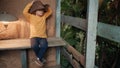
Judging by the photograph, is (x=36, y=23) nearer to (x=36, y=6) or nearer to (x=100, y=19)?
(x=36, y=6)

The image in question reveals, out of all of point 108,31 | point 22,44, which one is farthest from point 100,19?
point 22,44

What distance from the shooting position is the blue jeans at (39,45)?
11.4ft

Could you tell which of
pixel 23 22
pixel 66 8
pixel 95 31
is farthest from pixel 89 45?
pixel 66 8

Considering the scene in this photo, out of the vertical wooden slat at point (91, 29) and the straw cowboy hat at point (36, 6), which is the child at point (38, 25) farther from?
the vertical wooden slat at point (91, 29)

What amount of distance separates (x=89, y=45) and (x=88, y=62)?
0.86 ft

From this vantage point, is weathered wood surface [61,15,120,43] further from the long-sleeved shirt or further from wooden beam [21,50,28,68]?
wooden beam [21,50,28,68]

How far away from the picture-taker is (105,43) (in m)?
4.20

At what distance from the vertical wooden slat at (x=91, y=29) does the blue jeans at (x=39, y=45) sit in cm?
74

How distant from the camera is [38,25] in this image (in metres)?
3.62

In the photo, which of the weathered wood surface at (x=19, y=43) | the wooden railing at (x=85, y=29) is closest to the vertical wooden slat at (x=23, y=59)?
the weathered wood surface at (x=19, y=43)

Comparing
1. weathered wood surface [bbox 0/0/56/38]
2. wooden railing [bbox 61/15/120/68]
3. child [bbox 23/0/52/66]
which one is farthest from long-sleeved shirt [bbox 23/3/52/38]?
wooden railing [bbox 61/15/120/68]

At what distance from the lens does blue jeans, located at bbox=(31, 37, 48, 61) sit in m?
3.48

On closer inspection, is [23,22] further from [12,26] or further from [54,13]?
[54,13]

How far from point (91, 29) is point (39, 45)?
928 millimetres
